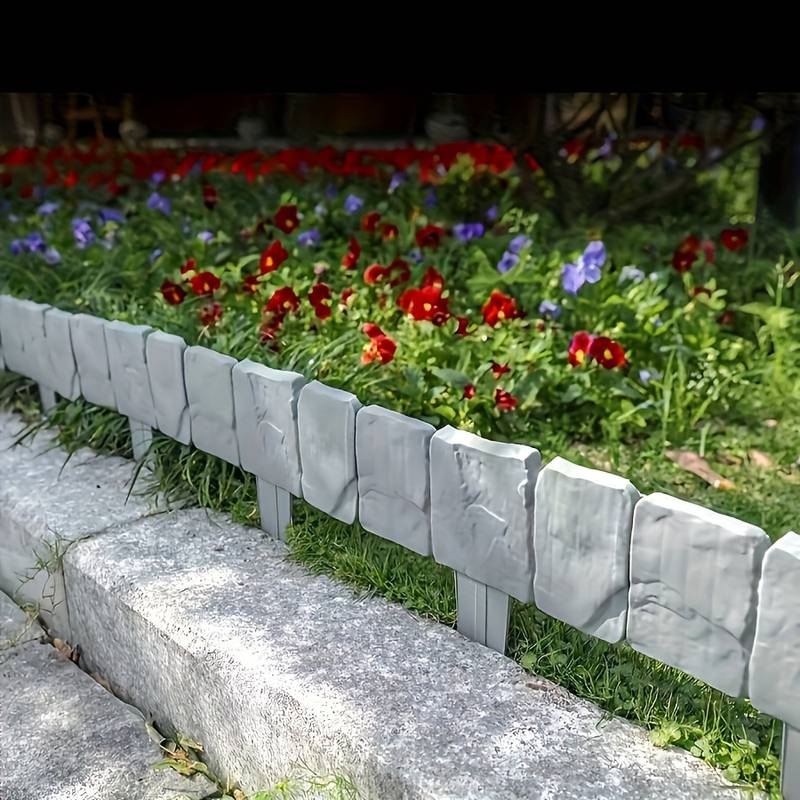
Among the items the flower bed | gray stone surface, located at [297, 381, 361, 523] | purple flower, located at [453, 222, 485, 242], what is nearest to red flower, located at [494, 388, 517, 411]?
the flower bed

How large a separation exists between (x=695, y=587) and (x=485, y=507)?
15.8 inches

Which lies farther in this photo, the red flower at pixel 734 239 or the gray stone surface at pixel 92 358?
the red flower at pixel 734 239

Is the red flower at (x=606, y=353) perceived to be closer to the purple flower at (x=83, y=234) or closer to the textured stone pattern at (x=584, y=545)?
the textured stone pattern at (x=584, y=545)

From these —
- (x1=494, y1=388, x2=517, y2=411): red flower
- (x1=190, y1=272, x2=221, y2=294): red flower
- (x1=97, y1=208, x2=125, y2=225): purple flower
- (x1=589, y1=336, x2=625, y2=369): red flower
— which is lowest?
(x1=494, y1=388, x2=517, y2=411): red flower

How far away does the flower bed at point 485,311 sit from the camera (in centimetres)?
245

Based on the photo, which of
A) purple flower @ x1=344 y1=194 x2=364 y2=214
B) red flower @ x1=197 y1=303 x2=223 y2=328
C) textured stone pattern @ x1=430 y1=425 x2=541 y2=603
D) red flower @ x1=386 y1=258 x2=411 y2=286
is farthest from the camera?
purple flower @ x1=344 y1=194 x2=364 y2=214

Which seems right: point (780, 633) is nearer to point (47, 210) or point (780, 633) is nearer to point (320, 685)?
point (320, 685)

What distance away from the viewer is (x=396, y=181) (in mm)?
4484

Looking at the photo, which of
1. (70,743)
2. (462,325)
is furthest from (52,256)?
(70,743)

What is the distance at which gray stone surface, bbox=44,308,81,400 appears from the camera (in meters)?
2.67

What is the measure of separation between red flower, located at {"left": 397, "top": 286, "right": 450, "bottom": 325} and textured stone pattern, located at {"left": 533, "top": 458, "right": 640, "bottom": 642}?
1.06m

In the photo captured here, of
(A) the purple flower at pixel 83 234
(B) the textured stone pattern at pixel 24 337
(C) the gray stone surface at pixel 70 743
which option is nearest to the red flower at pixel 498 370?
(C) the gray stone surface at pixel 70 743

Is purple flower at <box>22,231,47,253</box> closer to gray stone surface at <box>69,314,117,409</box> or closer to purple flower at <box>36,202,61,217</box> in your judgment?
purple flower at <box>36,202,61,217</box>

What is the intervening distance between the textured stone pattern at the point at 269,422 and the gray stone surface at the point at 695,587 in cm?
81
